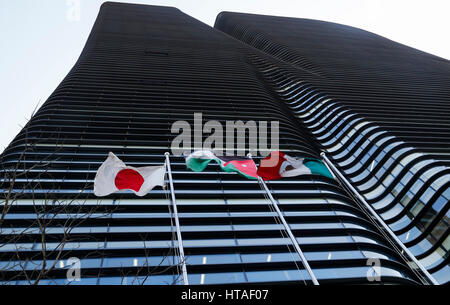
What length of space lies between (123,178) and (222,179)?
9.34 meters

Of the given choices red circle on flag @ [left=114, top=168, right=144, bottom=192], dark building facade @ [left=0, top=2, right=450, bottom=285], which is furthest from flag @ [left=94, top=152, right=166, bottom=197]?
dark building facade @ [left=0, top=2, right=450, bottom=285]

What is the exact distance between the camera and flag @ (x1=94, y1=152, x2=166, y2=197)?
1351cm

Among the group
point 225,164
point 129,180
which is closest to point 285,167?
point 225,164

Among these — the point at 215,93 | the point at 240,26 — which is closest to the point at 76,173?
the point at 215,93

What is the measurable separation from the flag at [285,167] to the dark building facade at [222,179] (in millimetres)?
3817

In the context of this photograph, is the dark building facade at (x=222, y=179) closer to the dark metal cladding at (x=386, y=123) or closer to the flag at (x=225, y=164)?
the dark metal cladding at (x=386, y=123)

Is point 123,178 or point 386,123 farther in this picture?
point 386,123

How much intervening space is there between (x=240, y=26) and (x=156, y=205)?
298 ft

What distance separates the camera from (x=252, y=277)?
15555 millimetres

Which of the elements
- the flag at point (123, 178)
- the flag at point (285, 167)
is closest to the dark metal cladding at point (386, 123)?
the flag at point (285, 167)

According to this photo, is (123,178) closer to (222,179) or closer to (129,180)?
(129,180)

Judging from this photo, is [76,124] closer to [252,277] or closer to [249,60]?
[252,277]

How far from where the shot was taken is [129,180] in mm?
13984

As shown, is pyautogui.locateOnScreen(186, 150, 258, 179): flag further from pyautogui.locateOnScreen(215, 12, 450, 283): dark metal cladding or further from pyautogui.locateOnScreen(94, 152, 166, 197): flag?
pyautogui.locateOnScreen(215, 12, 450, 283): dark metal cladding
